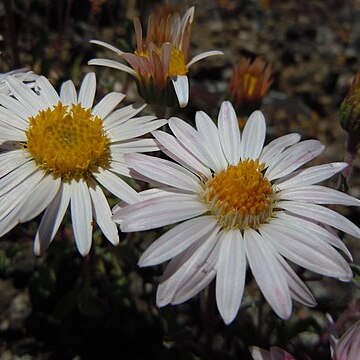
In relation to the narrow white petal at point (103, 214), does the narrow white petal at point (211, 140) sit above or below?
above

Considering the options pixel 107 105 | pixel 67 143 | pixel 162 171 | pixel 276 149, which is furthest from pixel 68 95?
pixel 276 149

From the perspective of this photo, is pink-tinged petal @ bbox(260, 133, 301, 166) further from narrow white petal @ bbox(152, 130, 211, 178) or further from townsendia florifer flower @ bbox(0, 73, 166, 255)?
townsendia florifer flower @ bbox(0, 73, 166, 255)

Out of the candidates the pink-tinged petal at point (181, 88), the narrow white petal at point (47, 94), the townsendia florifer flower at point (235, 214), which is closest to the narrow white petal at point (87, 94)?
the narrow white petal at point (47, 94)

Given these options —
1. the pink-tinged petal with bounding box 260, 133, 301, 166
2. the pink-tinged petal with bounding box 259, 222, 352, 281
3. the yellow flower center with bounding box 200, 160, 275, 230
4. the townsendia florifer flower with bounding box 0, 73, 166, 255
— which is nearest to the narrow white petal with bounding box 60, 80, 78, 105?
the townsendia florifer flower with bounding box 0, 73, 166, 255

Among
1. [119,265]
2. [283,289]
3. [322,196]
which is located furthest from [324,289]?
[283,289]

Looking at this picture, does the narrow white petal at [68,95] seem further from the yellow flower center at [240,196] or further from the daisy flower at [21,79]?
the yellow flower center at [240,196]

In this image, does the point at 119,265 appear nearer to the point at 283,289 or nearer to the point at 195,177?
the point at 195,177

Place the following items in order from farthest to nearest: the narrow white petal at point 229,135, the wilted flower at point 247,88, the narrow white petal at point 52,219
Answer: the wilted flower at point 247,88
the narrow white petal at point 229,135
the narrow white petal at point 52,219

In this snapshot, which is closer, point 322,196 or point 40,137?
point 322,196
